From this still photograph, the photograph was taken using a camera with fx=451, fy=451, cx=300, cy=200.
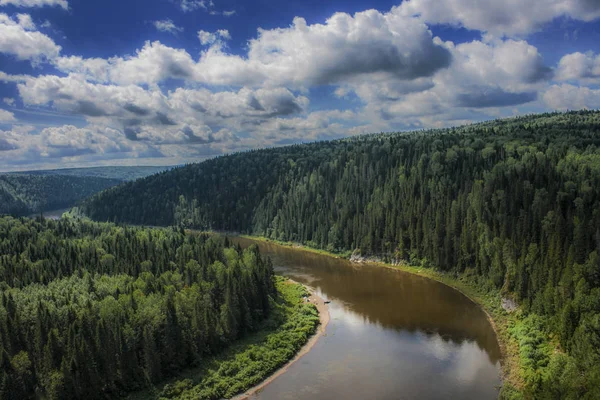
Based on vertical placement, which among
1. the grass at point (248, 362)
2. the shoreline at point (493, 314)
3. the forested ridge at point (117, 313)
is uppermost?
the forested ridge at point (117, 313)

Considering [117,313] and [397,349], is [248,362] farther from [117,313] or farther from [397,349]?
[397,349]

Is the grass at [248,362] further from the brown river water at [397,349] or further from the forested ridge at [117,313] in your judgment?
the brown river water at [397,349]

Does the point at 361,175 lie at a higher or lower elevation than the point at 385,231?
higher

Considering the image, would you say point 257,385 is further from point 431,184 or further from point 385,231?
point 431,184

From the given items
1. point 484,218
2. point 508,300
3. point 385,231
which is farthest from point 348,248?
point 508,300

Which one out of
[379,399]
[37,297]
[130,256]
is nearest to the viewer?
[379,399]

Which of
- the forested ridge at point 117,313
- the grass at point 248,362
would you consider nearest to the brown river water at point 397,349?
the grass at point 248,362
